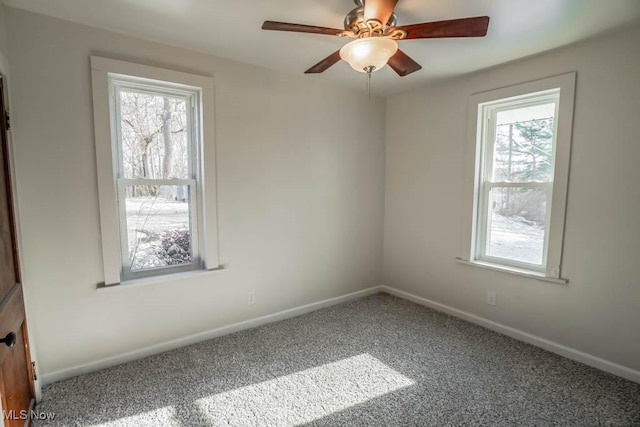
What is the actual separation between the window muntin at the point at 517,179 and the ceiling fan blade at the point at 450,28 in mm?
1318

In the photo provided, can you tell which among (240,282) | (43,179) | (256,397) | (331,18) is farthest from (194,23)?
(256,397)

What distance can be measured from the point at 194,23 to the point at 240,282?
2.00 m

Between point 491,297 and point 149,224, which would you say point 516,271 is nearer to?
point 491,297

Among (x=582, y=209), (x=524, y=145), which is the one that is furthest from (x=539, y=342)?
Result: (x=524, y=145)

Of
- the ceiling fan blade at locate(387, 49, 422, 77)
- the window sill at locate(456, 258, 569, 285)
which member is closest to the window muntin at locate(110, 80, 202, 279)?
the ceiling fan blade at locate(387, 49, 422, 77)

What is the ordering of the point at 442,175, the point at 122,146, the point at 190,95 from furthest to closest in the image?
the point at 442,175
the point at 190,95
the point at 122,146

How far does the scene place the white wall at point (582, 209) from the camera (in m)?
2.10

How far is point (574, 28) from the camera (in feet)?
6.64

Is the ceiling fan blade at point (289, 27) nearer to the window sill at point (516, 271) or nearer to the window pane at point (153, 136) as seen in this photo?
the window pane at point (153, 136)

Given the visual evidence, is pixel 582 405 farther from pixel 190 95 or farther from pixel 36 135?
pixel 36 135

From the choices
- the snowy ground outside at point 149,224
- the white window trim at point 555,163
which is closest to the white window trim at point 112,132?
the snowy ground outside at point 149,224

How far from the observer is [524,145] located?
2656mm

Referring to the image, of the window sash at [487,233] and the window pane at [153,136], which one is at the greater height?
the window pane at [153,136]

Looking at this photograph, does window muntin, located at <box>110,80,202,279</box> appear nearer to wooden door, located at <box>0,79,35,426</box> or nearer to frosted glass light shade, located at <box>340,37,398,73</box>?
wooden door, located at <box>0,79,35,426</box>
